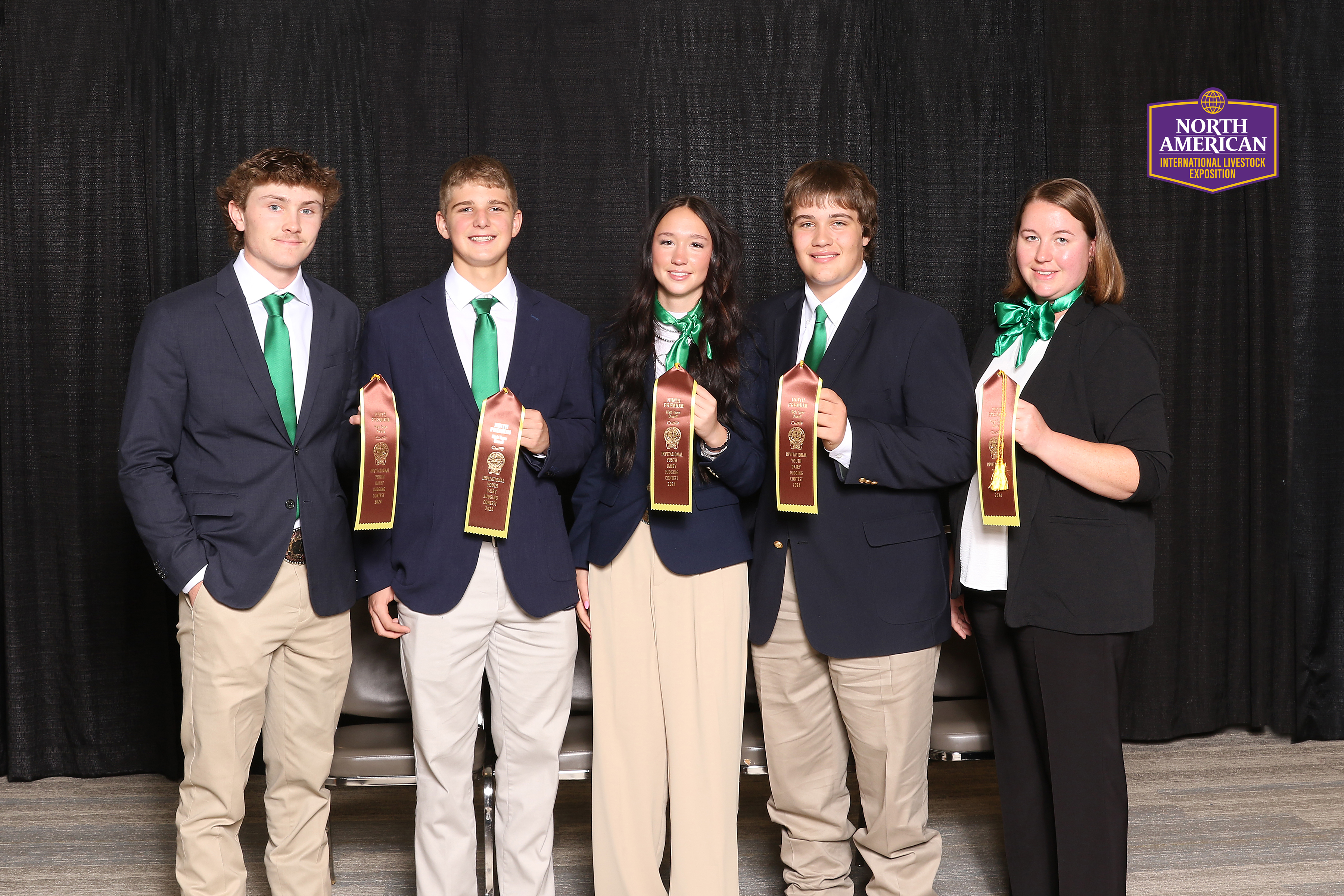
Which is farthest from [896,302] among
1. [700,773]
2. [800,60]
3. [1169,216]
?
[1169,216]

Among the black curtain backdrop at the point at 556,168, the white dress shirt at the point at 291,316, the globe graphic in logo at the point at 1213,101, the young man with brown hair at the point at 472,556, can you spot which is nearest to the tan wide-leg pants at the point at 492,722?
the young man with brown hair at the point at 472,556

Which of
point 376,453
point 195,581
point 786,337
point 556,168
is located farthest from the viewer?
point 556,168

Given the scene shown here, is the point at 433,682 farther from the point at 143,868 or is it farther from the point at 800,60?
the point at 800,60

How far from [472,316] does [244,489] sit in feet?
1.98

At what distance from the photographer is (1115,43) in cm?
366

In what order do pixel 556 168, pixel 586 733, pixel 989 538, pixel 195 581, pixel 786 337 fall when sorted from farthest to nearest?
pixel 556 168, pixel 586 733, pixel 786 337, pixel 989 538, pixel 195 581

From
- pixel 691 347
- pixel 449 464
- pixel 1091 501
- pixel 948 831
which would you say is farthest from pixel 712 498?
pixel 948 831

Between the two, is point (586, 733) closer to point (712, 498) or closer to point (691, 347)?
point (712, 498)

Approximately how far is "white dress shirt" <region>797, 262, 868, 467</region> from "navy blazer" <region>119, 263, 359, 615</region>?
100cm

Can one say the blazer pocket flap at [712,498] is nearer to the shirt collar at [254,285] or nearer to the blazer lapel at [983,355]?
the blazer lapel at [983,355]

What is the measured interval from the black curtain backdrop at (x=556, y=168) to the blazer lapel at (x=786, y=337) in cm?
104

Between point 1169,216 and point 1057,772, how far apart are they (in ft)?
7.44

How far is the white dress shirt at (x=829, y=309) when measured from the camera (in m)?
2.36

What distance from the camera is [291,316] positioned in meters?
2.37
